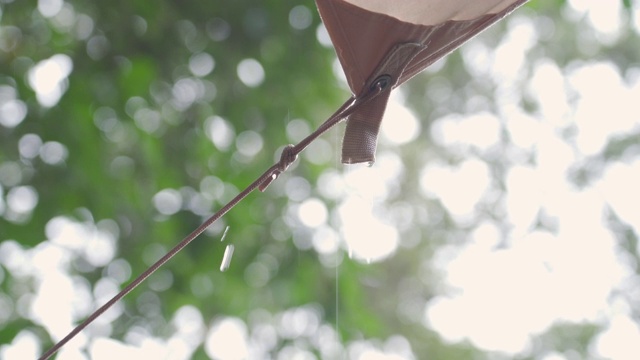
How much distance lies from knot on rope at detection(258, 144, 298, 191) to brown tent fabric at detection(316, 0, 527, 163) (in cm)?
3

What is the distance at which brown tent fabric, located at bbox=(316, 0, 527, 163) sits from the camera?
0.58 m

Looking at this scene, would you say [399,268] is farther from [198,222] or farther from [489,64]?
[198,222]

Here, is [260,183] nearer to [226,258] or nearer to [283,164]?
[283,164]

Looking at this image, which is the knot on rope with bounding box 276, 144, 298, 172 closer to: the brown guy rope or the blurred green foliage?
the brown guy rope

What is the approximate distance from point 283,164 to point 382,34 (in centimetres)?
11

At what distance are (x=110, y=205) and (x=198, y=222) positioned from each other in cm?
14

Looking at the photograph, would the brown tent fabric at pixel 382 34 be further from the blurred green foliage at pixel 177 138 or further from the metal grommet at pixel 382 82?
the blurred green foliage at pixel 177 138

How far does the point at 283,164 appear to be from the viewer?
2.00 feet

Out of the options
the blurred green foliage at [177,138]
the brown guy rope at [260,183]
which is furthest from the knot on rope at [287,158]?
the blurred green foliage at [177,138]

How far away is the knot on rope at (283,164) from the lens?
0.60 metres

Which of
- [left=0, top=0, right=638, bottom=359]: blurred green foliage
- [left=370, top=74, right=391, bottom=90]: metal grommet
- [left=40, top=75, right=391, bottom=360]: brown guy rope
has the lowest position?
[left=40, top=75, right=391, bottom=360]: brown guy rope

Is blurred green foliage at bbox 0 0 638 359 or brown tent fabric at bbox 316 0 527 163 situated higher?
blurred green foliage at bbox 0 0 638 359

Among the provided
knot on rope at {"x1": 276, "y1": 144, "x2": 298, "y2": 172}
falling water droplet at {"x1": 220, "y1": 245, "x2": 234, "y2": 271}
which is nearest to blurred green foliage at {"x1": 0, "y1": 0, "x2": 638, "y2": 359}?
falling water droplet at {"x1": 220, "y1": 245, "x2": 234, "y2": 271}

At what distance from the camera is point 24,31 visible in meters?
1.46
